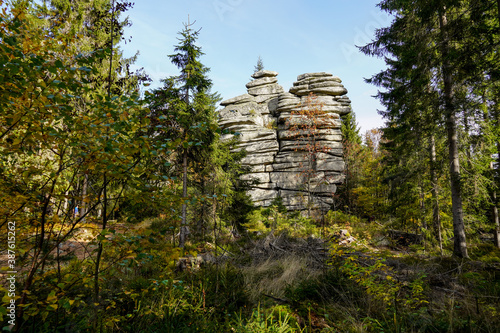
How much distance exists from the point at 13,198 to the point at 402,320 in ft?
15.9

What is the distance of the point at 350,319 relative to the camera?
10.9 feet

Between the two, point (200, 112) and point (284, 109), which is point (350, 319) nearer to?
point (200, 112)

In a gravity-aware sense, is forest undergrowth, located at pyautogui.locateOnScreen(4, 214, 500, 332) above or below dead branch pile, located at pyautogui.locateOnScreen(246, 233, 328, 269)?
above

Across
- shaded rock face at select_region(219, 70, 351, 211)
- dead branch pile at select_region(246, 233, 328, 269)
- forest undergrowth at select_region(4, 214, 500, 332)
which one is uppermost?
shaded rock face at select_region(219, 70, 351, 211)

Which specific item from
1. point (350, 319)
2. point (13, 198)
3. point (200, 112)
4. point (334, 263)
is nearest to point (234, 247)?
point (334, 263)

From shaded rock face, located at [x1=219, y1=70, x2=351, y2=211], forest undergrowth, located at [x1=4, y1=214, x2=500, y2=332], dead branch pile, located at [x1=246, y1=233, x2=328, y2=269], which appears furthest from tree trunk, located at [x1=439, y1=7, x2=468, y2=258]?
shaded rock face, located at [x1=219, y1=70, x2=351, y2=211]

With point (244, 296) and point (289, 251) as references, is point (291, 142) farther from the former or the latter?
point (244, 296)

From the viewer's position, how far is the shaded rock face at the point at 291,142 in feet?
71.9

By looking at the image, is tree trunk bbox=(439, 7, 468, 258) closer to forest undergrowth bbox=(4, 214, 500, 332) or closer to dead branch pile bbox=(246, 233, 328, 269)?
forest undergrowth bbox=(4, 214, 500, 332)

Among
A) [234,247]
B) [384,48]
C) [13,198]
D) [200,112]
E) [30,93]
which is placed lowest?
[234,247]

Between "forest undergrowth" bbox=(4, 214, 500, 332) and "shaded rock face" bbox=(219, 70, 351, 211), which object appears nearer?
"forest undergrowth" bbox=(4, 214, 500, 332)

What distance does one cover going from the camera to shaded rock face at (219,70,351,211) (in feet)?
71.9

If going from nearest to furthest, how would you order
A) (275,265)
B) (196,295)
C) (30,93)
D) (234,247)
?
(30,93) < (196,295) < (275,265) < (234,247)

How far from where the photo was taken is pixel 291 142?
23.3 m
